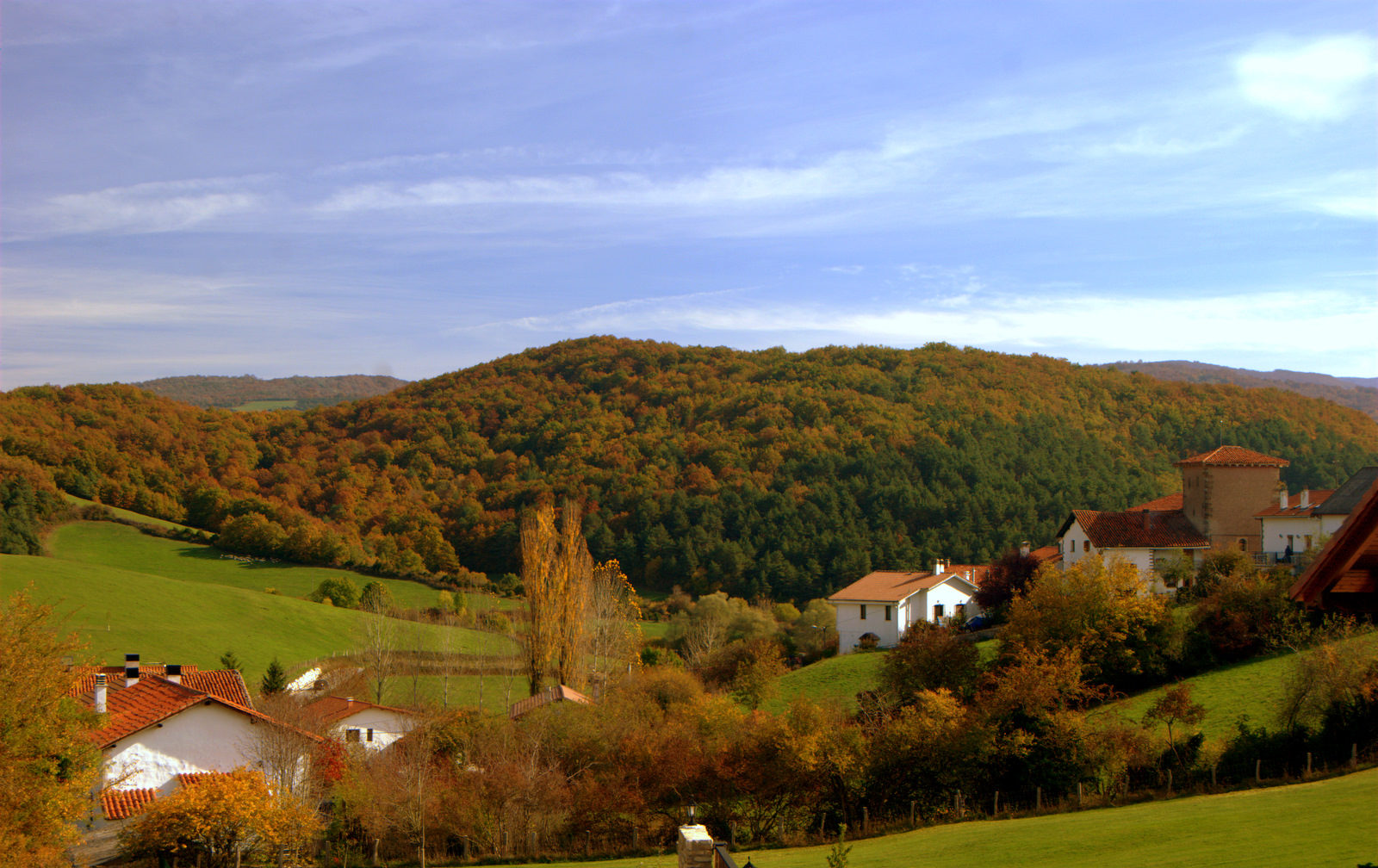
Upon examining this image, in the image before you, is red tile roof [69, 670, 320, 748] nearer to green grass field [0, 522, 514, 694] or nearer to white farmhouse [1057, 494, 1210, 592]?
green grass field [0, 522, 514, 694]

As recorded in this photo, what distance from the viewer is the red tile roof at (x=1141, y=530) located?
48.5 m

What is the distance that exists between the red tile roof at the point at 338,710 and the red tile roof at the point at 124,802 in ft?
26.8

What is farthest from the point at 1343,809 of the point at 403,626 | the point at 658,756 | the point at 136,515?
the point at 136,515

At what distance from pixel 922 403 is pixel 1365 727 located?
297ft

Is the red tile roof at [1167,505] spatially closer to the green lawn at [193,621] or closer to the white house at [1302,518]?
the white house at [1302,518]

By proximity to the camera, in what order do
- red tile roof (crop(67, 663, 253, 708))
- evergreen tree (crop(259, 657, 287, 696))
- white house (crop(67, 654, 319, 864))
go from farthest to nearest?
evergreen tree (crop(259, 657, 287, 696)), red tile roof (crop(67, 663, 253, 708)), white house (crop(67, 654, 319, 864))

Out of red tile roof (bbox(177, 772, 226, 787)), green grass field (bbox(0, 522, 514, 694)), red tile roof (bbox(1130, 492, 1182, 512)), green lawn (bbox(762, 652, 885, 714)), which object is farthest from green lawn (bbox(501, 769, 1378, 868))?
red tile roof (bbox(1130, 492, 1182, 512))

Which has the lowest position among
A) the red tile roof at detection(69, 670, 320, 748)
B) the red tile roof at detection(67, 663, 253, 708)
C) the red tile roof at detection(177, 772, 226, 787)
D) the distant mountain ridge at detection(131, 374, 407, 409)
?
the red tile roof at detection(177, 772, 226, 787)

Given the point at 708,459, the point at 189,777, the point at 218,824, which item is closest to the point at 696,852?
the point at 218,824

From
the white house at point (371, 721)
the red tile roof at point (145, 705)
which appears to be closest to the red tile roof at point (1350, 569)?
the red tile roof at point (145, 705)

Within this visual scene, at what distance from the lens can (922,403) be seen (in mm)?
112625

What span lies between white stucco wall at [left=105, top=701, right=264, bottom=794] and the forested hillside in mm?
56252

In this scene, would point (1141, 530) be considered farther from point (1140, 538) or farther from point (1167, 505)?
point (1167, 505)

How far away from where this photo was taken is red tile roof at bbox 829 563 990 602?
5497cm
